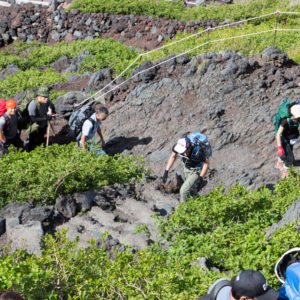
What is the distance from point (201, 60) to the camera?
15617 millimetres

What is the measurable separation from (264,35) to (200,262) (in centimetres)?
1138

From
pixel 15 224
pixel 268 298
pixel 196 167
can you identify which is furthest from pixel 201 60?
pixel 268 298

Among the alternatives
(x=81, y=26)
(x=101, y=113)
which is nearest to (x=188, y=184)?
(x=101, y=113)

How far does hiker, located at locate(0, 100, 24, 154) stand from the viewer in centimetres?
1204

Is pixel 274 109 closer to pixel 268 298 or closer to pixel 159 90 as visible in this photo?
pixel 159 90

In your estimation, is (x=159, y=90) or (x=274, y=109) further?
(x=159, y=90)

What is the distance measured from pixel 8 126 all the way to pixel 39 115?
3.36 ft

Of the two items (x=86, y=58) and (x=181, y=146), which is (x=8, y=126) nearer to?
(x=181, y=146)

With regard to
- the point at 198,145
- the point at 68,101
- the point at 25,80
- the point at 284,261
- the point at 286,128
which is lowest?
the point at 25,80

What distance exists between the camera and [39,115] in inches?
517

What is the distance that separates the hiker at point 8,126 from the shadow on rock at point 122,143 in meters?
1.97

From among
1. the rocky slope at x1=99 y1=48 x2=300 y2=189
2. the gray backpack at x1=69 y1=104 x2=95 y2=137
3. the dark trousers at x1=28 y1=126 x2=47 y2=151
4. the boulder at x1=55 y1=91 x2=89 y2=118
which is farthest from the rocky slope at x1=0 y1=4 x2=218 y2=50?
the gray backpack at x1=69 y1=104 x2=95 y2=137

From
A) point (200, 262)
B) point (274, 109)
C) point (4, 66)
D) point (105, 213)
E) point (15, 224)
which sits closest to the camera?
Result: point (200, 262)

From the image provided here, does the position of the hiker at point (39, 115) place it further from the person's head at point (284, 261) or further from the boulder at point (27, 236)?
the person's head at point (284, 261)
